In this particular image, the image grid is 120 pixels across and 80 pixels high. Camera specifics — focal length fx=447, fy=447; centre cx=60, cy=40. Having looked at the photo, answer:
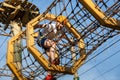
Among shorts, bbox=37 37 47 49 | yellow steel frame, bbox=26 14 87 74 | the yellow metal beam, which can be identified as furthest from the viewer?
shorts, bbox=37 37 47 49

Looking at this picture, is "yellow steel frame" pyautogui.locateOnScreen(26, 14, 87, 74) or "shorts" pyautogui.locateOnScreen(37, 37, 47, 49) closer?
"yellow steel frame" pyautogui.locateOnScreen(26, 14, 87, 74)

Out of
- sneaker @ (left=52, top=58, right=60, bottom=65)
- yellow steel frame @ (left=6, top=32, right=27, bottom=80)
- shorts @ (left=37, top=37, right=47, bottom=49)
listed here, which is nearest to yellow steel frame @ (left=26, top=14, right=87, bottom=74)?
sneaker @ (left=52, top=58, right=60, bottom=65)

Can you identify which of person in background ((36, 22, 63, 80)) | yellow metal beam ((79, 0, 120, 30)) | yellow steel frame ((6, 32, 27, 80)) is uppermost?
yellow steel frame ((6, 32, 27, 80))

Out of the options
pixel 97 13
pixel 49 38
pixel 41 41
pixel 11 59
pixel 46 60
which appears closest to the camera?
pixel 97 13

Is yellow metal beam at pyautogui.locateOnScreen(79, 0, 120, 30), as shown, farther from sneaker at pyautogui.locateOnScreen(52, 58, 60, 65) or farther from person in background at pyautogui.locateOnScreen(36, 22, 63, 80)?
sneaker at pyautogui.locateOnScreen(52, 58, 60, 65)

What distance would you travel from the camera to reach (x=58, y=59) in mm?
12250

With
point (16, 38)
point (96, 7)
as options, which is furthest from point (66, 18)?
point (16, 38)

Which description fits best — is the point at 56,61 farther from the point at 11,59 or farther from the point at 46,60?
the point at 11,59

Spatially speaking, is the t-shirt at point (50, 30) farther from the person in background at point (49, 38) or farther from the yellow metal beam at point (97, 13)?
the yellow metal beam at point (97, 13)

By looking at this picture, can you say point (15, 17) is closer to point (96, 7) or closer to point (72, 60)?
point (72, 60)

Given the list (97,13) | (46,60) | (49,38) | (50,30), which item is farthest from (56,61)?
(97,13)

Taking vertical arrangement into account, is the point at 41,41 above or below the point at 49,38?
above

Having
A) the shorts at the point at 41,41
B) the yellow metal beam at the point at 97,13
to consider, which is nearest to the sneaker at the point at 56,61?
the shorts at the point at 41,41

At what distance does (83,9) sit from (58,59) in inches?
83.9
